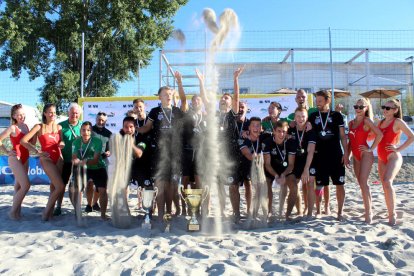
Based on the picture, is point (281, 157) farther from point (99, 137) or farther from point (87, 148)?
point (87, 148)

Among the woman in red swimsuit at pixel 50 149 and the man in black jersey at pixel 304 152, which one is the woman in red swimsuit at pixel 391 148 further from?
the woman in red swimsuit at pixel 50 149

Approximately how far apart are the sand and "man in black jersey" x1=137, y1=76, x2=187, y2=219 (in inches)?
23.1

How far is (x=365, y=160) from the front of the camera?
15.2 feet

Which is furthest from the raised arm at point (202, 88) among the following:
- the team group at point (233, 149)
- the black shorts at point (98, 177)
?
the black shorts at point (98, 177)

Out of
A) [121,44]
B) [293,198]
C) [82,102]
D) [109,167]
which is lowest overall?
[293,198]

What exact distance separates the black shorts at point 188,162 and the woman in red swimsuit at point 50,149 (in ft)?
5.48

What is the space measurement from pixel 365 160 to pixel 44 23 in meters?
14.2

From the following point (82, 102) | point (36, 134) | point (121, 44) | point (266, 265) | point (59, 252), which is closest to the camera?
point (266, 265)

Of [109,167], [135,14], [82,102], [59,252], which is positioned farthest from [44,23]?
[59,252]

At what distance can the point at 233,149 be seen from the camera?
4.80 m

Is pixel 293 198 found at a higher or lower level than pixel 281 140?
lower

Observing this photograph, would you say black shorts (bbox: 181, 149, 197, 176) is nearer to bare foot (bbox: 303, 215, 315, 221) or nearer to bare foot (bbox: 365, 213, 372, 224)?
bare foot (bbox: 303, 215, 315, 221)

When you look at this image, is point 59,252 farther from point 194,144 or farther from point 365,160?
point 365,160

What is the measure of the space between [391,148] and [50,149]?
433cm
